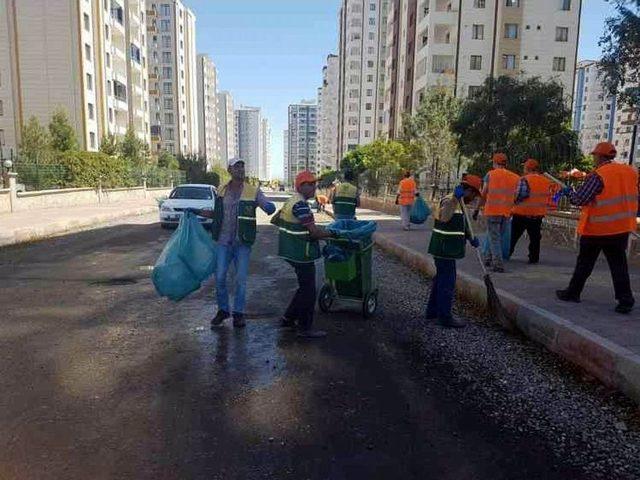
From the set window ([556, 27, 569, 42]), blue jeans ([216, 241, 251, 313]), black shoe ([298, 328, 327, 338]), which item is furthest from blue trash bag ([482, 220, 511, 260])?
window ([556, 27, 569, 42])

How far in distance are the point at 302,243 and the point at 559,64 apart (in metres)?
48.1

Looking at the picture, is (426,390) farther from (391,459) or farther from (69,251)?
(69,251)

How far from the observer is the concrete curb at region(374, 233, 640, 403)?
13.0 ft

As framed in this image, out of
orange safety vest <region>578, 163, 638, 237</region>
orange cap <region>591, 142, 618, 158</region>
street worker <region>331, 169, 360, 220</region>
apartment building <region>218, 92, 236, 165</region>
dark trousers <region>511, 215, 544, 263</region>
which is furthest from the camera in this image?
apartment building <region>218, 92, 236, 165</region>

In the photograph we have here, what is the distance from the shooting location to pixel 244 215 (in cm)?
533

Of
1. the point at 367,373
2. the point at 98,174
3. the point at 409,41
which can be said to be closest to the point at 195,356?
the point at 367,373

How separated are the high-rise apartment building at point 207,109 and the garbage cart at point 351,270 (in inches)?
4337

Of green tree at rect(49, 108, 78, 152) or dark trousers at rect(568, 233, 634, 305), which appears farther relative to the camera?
green tree at rect(49, 108, 78, 152)

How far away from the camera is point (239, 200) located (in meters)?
5.41

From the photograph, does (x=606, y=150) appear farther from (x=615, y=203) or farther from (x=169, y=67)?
(x=169, y=67)

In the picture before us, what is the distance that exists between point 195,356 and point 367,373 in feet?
5.05

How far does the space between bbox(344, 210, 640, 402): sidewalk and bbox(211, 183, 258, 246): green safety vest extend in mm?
3079

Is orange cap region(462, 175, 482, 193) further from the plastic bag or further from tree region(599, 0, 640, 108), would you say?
tree region(599, 0, 640, 108)

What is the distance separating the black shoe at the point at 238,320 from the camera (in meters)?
5.57
